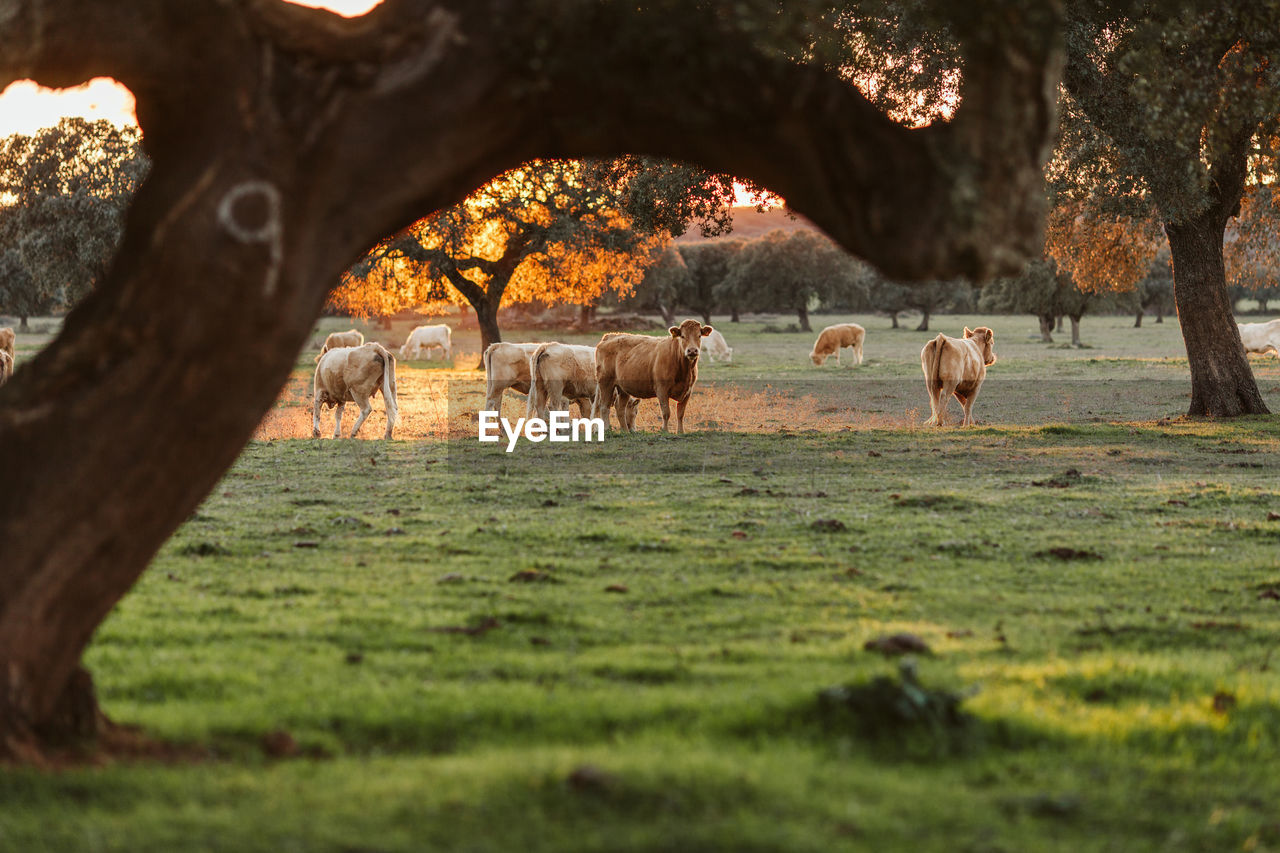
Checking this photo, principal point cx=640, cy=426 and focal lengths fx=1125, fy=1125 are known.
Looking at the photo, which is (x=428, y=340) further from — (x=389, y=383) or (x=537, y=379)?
(x=537, y=379)

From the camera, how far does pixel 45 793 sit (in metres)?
4.58

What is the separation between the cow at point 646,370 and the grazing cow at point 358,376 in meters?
4.30

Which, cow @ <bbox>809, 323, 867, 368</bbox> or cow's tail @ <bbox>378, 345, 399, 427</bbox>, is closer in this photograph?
cow's tail @ <bbox>378, 345, 399, 427</bbox>

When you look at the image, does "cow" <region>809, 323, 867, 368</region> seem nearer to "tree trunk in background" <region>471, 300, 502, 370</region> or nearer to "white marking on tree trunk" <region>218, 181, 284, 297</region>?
"tree trunk in background" <region>471, 300, 502, 370</region>

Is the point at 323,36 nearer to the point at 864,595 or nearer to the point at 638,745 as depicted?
the point at 638,745

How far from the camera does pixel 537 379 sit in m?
23.4

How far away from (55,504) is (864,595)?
5.93 meters

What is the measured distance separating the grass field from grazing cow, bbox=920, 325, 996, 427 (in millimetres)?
8939

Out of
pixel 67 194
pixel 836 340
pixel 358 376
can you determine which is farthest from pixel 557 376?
pixel 67 194

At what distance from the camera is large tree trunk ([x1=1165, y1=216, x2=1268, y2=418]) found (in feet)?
76.2

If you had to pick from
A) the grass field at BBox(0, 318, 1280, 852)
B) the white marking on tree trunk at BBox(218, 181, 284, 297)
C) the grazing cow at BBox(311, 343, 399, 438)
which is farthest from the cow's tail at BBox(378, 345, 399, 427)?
the white marking on tree trunk at BBox(218, 181, 284, 297)

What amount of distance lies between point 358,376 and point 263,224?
19.0m

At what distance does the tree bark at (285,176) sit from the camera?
4879mm

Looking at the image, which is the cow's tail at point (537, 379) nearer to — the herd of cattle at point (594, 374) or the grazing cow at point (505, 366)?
the herd of cattle at point (594, 374)
